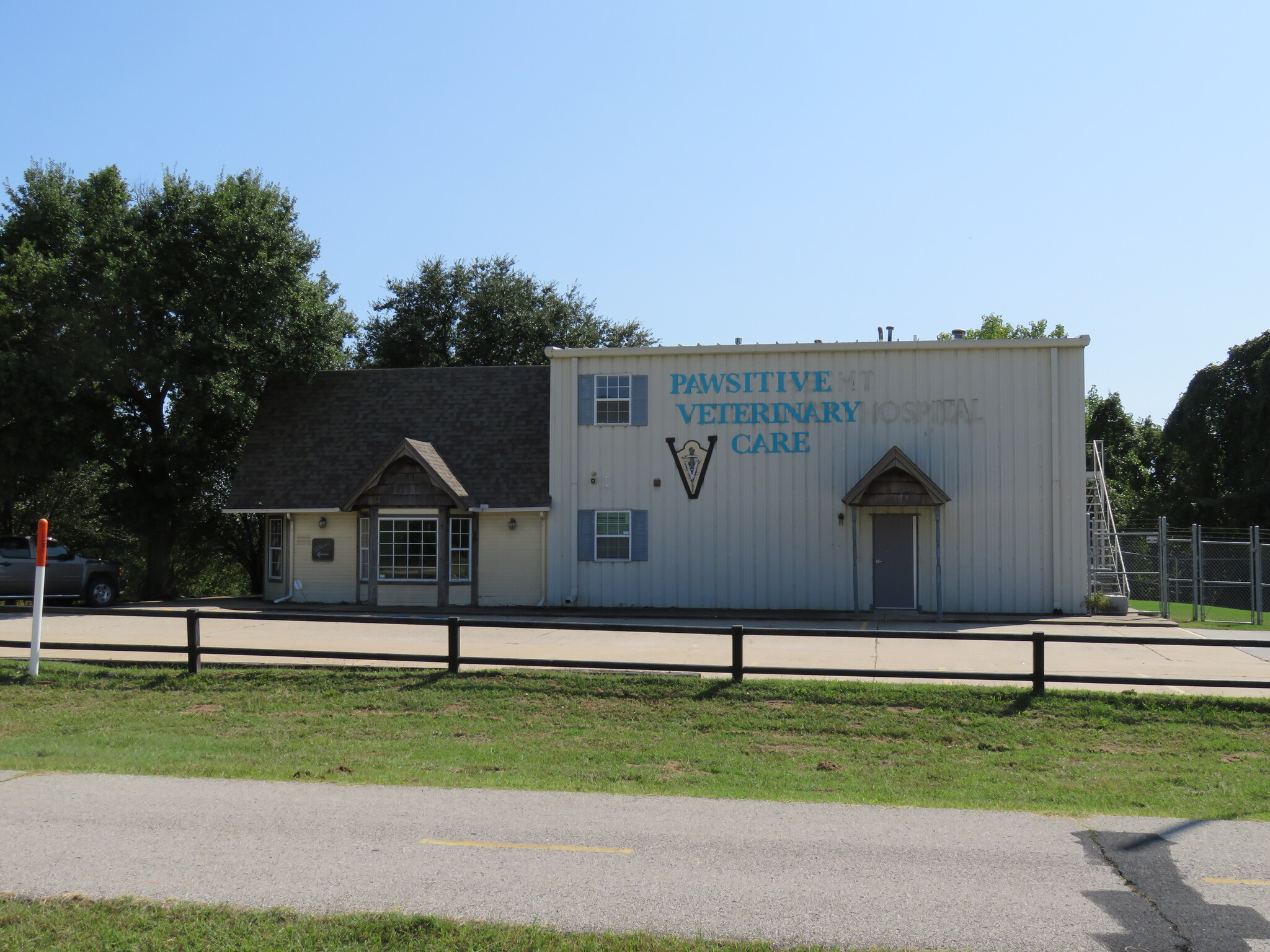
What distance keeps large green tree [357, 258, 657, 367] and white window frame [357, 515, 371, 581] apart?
17163 millimetres

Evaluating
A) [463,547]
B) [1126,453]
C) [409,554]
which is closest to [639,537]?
[463,547]

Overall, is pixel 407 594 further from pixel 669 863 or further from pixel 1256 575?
pixel 669 863

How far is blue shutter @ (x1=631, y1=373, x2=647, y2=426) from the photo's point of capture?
25562 millimetres

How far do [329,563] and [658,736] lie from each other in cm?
1734

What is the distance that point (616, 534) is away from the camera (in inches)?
1005

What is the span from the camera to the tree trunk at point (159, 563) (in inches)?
1134

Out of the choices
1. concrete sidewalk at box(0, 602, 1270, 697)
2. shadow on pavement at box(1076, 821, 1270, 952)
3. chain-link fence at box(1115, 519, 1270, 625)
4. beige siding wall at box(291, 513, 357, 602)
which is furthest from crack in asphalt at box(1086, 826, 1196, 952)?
beige siding wall at box(291, 513, 357, 602)

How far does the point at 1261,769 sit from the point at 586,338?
3736 centimetres

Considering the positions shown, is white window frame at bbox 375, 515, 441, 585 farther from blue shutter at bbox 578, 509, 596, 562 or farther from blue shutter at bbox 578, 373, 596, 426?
blue shutter at bbox 578, 373, 596, 426

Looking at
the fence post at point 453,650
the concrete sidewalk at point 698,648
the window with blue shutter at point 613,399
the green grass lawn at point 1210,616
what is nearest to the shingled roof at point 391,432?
the window with blue shutter at point 613,399

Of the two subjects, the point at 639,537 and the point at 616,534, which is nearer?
the point at 639,537

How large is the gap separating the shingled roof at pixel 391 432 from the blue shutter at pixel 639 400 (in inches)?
100

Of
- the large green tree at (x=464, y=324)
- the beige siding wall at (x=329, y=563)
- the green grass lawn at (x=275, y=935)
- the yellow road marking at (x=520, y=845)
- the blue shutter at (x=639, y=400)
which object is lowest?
the yellow road marking at (x=520, y=845)

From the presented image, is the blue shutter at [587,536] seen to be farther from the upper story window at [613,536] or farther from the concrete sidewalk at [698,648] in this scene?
the concrete sidewalk at [698,648]
